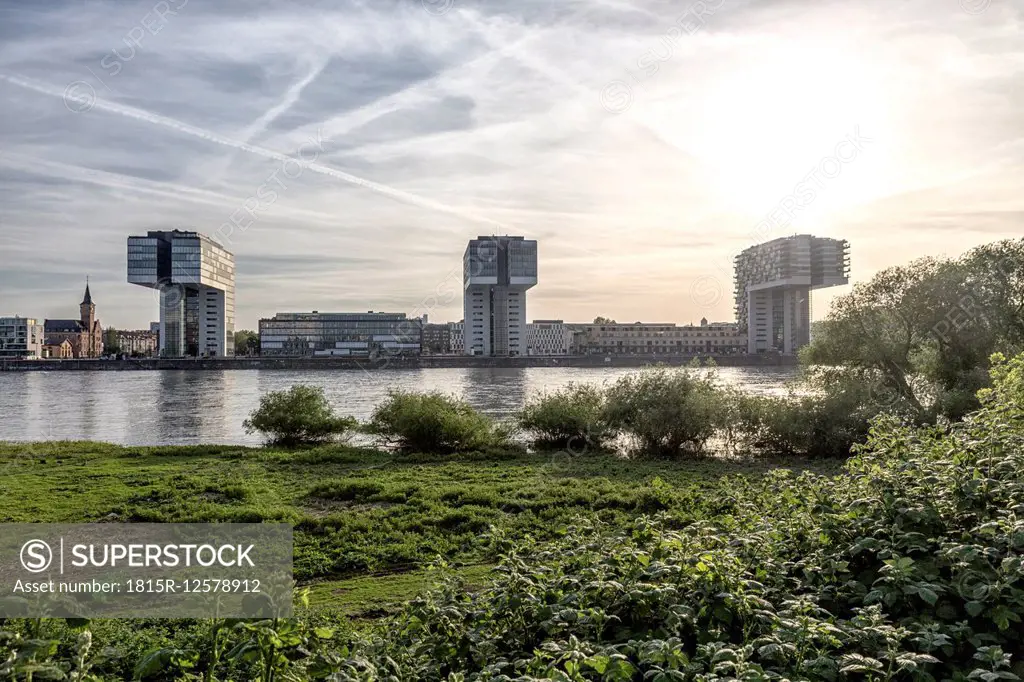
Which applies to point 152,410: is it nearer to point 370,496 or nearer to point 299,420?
point 299,420

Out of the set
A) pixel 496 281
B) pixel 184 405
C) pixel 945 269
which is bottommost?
pixel 184 405

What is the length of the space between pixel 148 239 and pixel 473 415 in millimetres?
130065

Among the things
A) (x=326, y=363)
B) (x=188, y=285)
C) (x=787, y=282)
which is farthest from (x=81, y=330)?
(x=787, y=282)

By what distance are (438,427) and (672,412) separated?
843cm

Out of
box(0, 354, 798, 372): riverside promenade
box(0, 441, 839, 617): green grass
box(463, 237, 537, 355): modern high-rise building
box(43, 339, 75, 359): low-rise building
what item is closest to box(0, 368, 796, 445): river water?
box(0, 441, 839, 617): green grass

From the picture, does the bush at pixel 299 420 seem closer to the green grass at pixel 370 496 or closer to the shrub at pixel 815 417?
the green grass at pixel 370 496

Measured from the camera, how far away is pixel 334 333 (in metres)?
179

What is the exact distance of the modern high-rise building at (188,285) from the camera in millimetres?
133500

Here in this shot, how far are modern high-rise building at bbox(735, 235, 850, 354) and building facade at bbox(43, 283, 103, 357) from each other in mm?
175850

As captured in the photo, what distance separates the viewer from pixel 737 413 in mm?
24266

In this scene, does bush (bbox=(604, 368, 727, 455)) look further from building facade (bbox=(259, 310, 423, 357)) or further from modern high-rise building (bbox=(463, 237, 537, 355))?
building facade (bbox=(259, 310, 423, 357))

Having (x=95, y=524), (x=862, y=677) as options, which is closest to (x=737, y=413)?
(x=95, y=524)

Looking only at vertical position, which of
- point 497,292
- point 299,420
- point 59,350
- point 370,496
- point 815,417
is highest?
point 497,292

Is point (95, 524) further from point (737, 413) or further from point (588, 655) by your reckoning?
point (737, 413)
